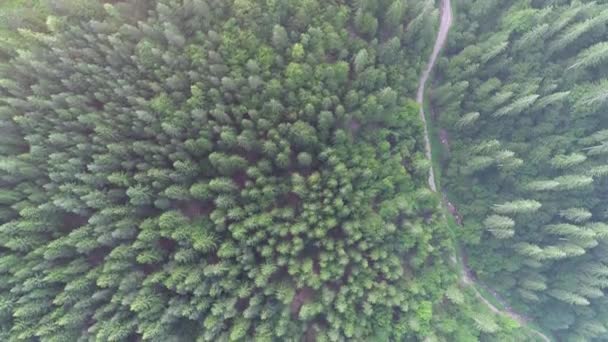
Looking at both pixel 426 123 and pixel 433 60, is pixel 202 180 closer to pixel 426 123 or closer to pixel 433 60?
pixel 426 123

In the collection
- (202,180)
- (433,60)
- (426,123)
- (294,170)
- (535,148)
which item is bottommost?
(535,148)

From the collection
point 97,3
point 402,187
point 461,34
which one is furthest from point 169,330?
point 461,34

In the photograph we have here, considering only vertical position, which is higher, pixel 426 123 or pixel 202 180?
pixel 202 180

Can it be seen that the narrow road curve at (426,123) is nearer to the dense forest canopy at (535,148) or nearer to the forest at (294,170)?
the forest at (294,170)

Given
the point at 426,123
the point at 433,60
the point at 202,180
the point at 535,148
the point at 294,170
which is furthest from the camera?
the point at 426,123

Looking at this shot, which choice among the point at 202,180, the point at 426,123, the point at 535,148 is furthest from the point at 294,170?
the point at 535,148

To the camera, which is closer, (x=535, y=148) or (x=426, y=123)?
(x=535, y=148)

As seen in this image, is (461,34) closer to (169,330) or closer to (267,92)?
(267,92)

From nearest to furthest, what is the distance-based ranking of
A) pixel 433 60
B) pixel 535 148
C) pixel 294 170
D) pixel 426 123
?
pixel 294 170, pixel 535 148, pixel 433 60, pixel 426 123
